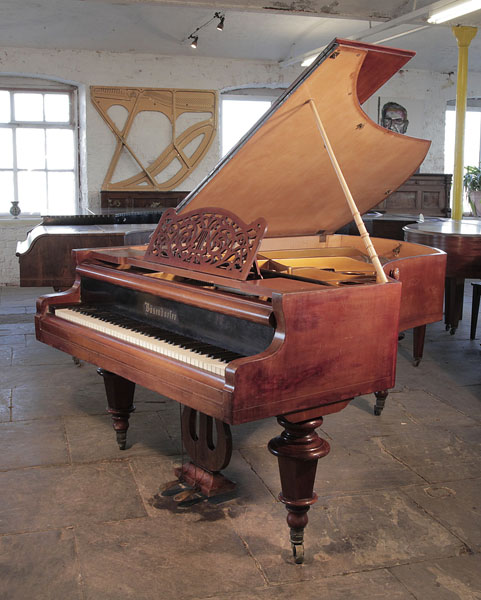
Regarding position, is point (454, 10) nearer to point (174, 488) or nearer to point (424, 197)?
point (424, 197)

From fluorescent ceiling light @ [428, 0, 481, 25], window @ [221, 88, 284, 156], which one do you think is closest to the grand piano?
fluorescent ceiling light @ [428, 0, 481, 25]

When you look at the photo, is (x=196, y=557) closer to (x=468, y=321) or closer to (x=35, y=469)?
(x=35, y=469)

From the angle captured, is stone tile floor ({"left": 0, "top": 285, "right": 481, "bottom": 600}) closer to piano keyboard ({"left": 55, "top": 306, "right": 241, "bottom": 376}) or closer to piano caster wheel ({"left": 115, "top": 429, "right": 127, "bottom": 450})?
piano caster wheel ({"left": 115, "top": 429, "right": 127, "bottom": 450})

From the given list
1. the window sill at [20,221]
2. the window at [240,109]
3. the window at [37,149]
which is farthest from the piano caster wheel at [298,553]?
the window at [240,109]

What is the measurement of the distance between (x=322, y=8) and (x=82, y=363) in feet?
13.4

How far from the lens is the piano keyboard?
→ 200 cm

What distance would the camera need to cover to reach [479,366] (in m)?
4.60

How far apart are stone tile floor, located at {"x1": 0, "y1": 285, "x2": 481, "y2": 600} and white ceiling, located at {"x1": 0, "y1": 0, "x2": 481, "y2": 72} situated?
412cm

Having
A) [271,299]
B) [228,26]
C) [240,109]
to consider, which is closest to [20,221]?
[228,26]

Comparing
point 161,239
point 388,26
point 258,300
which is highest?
point 388,26

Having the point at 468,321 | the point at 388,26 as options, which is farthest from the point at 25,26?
the point at 468,321

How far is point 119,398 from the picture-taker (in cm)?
302

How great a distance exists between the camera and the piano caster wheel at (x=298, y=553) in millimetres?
2156

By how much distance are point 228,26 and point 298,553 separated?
717 cm
